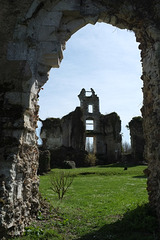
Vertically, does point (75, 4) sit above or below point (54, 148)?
above

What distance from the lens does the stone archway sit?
3.88m

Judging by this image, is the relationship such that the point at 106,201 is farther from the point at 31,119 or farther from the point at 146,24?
the point at 146,24

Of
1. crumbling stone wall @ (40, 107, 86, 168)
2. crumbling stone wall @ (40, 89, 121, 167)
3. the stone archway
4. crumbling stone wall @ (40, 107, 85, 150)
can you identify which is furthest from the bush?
crumbling stone wall @ (40, 107, 85, 150)

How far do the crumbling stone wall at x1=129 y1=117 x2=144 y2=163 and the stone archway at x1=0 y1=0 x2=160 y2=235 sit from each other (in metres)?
19.0

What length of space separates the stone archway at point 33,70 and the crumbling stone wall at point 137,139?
62.3ft

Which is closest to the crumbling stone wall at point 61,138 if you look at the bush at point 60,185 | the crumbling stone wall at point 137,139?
the crumbling stone wall at point 137,139

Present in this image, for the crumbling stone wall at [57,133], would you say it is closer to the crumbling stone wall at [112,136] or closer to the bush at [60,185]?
the crumbling stone wall at [112,136]

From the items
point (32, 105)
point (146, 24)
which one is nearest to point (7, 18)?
point (32, 105)

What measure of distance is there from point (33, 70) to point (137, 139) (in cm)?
2184

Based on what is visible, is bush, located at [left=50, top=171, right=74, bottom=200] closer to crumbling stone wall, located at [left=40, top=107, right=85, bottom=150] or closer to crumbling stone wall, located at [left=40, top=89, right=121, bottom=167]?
crumbling stone wall, located at [left=40, top=89, right=121, bottom=167]

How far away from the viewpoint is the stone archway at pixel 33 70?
3.88 m

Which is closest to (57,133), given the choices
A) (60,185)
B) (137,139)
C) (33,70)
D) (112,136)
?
(112,136)

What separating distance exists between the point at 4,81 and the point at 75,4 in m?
2.29

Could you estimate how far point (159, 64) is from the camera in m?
4.65
